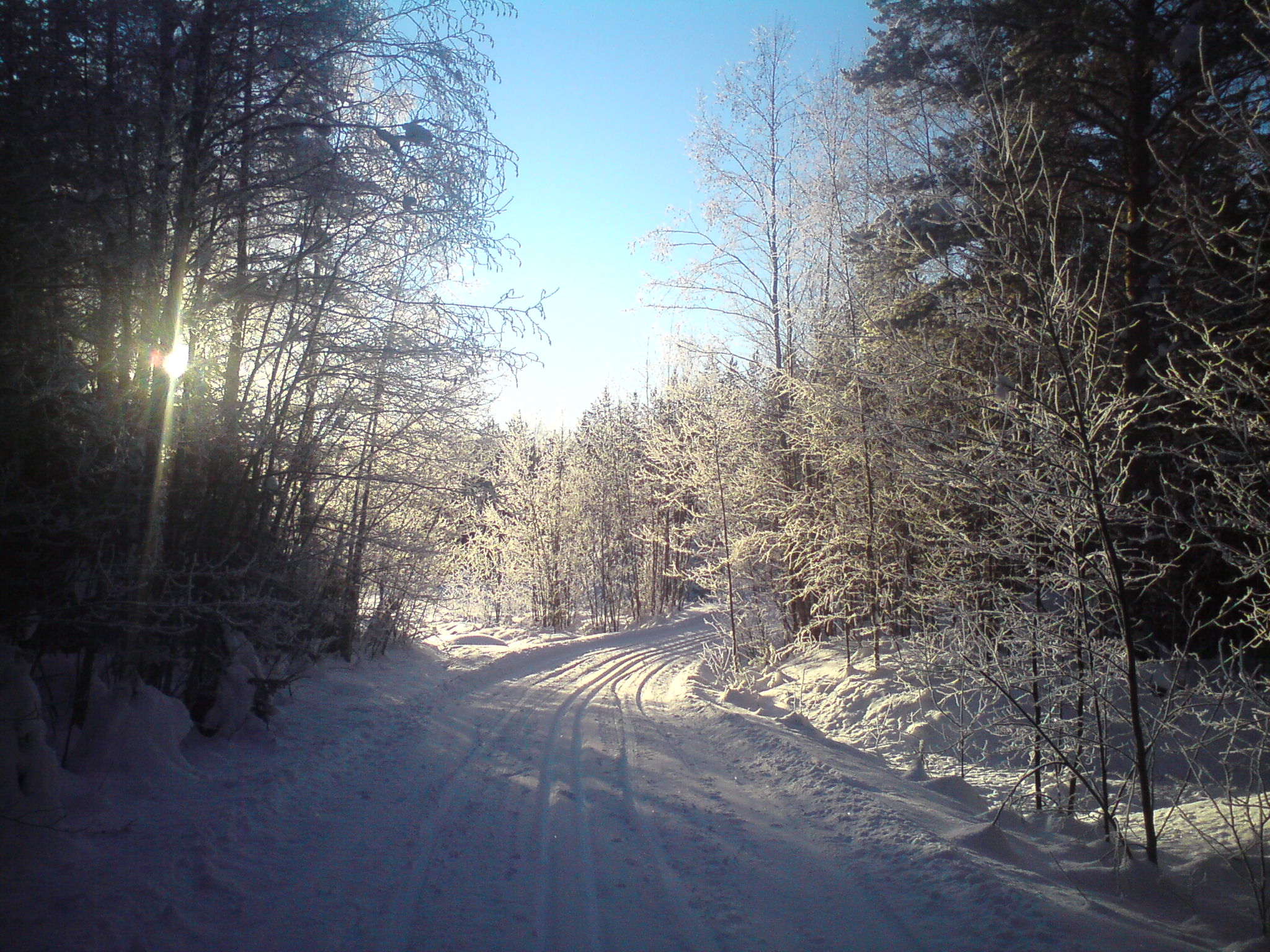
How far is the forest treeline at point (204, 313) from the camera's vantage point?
14.5ft

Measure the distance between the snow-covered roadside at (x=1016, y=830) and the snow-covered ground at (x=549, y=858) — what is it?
1.3 inches

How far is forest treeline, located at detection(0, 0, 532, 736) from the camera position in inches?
174

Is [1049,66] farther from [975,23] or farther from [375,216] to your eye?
[375,216]

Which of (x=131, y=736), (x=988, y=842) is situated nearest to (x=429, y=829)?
(x=131, y=736)

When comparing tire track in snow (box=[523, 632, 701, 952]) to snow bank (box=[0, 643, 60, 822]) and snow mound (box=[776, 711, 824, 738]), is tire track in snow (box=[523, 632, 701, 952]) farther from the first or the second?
snow bank (box=[0, 643, 60, 822])

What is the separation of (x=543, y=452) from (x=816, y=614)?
16751 mm

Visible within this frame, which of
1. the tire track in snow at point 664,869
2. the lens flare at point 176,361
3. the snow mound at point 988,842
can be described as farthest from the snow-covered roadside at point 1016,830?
the lens flare at point 176,361

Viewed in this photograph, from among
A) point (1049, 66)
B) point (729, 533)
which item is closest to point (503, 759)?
point (729, 533)

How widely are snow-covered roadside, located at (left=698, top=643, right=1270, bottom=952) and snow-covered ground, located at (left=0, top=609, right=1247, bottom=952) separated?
0.03m

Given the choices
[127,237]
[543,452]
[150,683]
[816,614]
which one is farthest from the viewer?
[543,452]

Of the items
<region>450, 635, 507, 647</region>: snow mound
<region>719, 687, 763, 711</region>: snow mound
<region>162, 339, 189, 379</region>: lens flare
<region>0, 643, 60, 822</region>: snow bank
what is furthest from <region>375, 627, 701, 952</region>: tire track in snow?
<region>450, 635, 507, 647</region>: snow mound

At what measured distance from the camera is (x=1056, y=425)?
4.69 m

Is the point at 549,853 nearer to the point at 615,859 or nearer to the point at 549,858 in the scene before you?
the point at 549,858

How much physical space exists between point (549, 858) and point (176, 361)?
518cm
